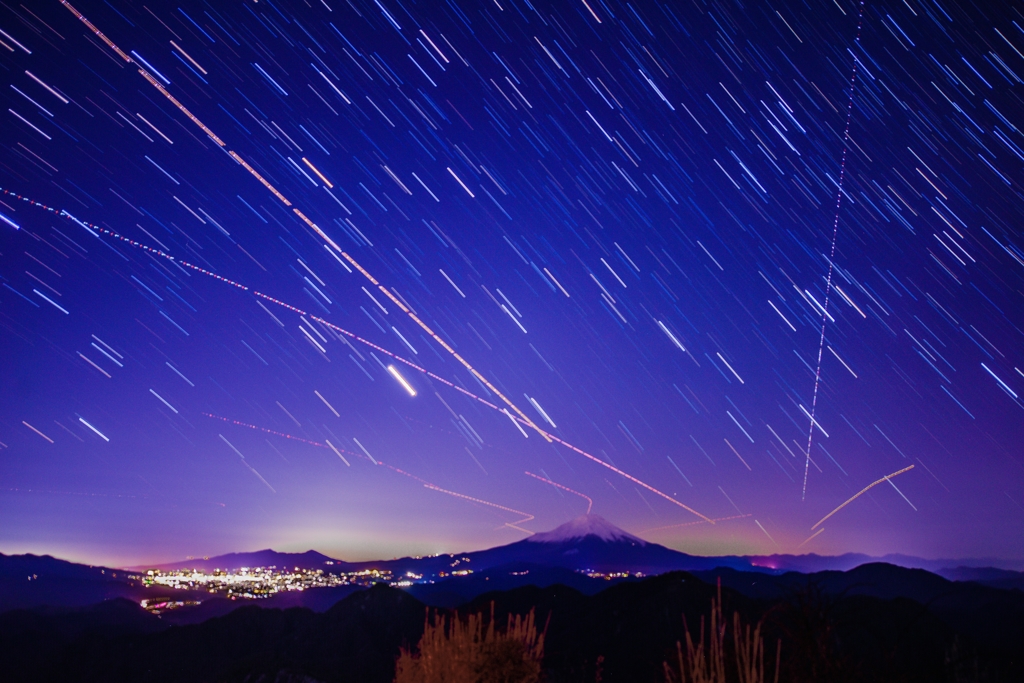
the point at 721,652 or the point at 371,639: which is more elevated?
the point at 721,652

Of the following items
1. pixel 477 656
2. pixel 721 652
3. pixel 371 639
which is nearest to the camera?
pixel 721 652

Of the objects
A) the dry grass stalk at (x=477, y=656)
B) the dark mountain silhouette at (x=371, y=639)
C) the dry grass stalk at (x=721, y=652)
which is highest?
the dry grass stalk at (x=721, y=652)

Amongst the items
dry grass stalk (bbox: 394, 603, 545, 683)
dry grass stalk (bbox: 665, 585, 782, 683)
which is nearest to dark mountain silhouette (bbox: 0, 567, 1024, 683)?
dry grass stalk (bbox: 394, 603, 545, 683)

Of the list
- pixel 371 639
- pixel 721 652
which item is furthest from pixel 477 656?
pixel 371 639

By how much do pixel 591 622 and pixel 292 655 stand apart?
47885 mm

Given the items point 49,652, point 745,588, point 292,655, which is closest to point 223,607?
point 49,652

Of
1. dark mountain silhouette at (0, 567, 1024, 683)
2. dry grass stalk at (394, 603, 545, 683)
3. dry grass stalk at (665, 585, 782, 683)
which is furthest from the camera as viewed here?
dark mountain silhouette at (0, 567, 1024, 683)

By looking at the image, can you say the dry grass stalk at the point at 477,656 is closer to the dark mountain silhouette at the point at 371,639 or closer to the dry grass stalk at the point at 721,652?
the dry grass stalk at the point at 721,652

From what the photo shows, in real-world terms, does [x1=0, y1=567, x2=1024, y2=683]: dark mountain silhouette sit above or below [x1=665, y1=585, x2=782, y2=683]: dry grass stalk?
below

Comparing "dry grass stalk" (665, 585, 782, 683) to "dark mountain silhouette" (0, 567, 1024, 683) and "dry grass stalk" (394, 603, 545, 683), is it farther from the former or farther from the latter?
"dark mountain silhouette" (0, 567, 1024, 683)

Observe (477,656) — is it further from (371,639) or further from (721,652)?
(371,639)

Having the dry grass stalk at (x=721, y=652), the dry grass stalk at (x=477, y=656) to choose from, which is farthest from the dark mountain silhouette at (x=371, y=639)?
the dry grass stalk at (x=721, y=652)

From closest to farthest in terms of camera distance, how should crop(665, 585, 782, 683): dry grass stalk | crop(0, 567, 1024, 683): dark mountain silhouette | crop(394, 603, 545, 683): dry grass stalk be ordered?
1. crop(665, 585, 782, 683): dry grass stalk
2. crop(394, 603, 545, 683): dry grass stalk
3. crop(0, 567, 1024, 683): dark mountain silhouette

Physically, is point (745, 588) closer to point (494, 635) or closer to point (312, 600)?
point (312, 600)
